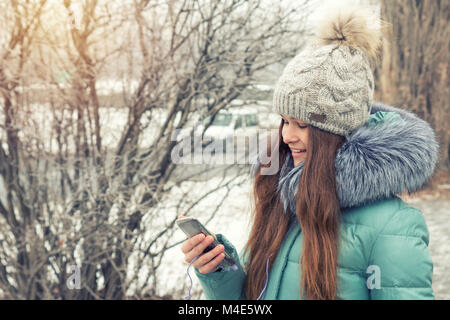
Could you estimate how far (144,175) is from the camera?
3109 mm

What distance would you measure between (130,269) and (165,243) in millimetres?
368

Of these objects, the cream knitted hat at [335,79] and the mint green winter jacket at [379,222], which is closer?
the mint green winter jacket at [379,222]

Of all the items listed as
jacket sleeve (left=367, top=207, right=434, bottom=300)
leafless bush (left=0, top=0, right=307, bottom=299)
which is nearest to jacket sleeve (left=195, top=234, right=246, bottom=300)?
jacket sleeve (left=367, top=207, right=434, bottom=300)

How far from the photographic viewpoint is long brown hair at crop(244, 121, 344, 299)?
136 cm

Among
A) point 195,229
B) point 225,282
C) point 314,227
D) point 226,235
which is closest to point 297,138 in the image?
point 314,227

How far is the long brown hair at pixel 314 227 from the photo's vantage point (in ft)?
4.47

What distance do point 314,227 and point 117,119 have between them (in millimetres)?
2139

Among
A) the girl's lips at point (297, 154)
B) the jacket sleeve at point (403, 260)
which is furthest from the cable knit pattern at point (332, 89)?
the jacket sleeve at point (403, 260)

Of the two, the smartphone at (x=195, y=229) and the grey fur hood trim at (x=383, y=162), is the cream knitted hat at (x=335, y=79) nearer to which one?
the grey fur hood trim at (x=383, y=162)

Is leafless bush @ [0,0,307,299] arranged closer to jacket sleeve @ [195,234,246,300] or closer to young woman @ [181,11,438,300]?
jacket sleeve @ [195,234,246,300]

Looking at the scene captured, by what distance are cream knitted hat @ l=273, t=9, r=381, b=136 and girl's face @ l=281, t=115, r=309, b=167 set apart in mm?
38

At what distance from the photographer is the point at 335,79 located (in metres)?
1.44

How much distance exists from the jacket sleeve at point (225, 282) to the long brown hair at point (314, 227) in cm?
5
